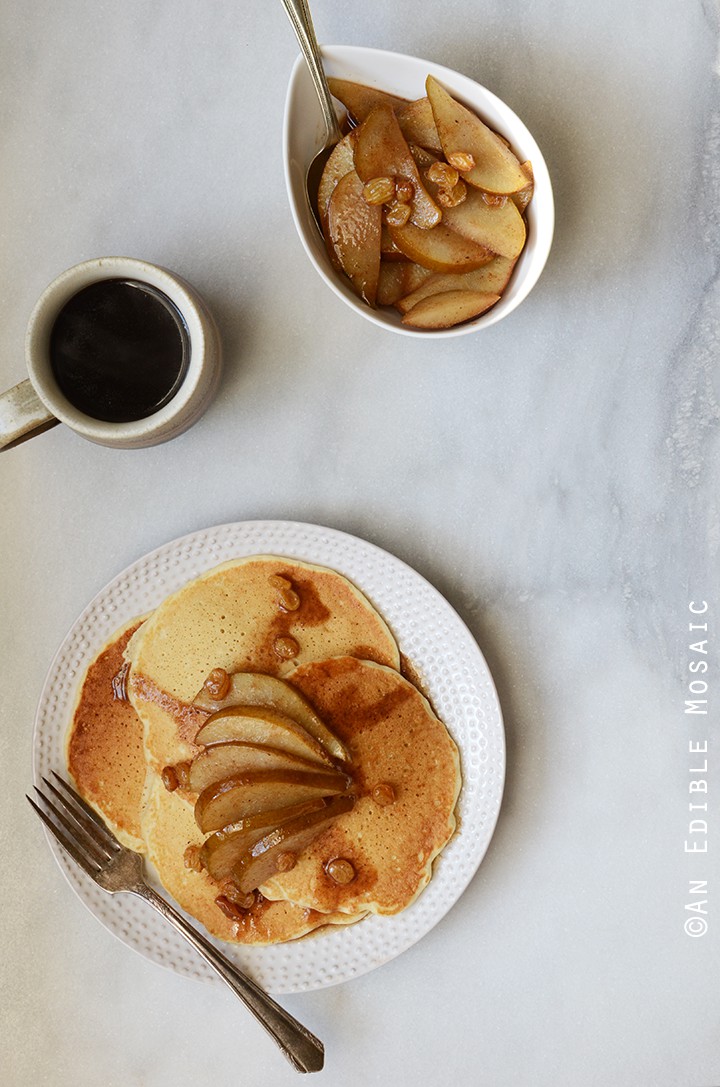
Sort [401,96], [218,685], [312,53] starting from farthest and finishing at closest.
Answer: [218,685] < [401,96] < [312,53]

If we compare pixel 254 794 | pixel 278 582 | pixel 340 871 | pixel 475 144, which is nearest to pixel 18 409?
pixel 278 582

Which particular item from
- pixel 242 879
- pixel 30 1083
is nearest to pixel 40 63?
pixel 242 879

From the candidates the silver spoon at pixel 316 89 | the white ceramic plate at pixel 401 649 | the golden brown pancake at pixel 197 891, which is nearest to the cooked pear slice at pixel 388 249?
the silver spoon at pixel 316 89

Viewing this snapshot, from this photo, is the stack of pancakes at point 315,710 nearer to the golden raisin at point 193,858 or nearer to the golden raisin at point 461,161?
the golden raisin at point 193,858

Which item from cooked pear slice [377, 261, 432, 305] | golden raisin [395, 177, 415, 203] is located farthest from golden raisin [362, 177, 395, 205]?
cooked pear slice [377, 261, 432, 305]

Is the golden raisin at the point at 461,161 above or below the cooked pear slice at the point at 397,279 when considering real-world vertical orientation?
above

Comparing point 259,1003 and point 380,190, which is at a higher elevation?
point 380,190

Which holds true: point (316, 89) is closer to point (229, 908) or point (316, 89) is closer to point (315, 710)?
point (315, 710)
